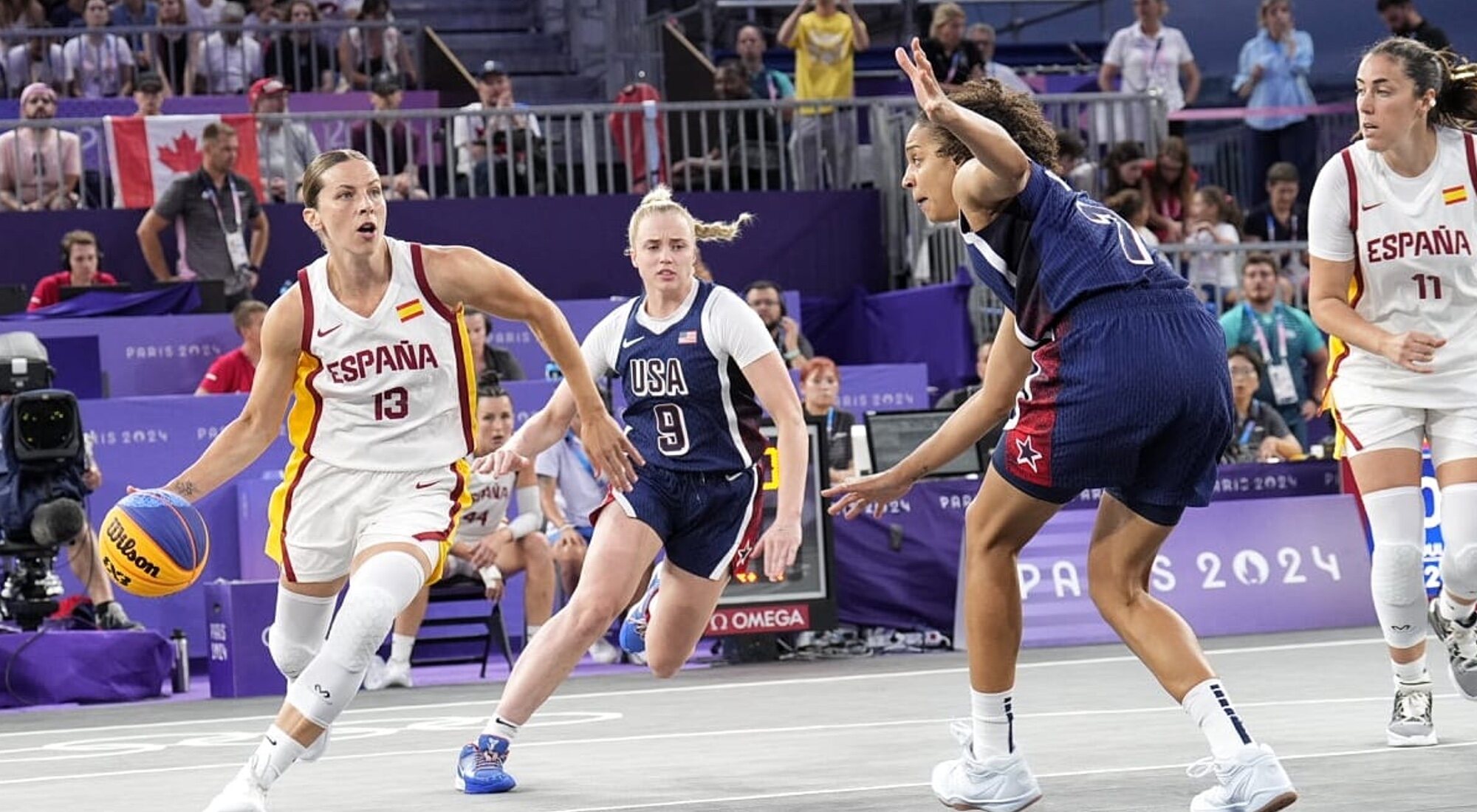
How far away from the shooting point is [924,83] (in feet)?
16.2

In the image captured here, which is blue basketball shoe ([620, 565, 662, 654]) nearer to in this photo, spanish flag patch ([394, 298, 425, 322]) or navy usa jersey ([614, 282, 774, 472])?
navy usa jersey ([614, 282, 774, 472])

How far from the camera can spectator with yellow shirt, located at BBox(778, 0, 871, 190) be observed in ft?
57.5

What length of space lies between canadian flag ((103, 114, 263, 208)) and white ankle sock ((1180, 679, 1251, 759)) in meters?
11.3

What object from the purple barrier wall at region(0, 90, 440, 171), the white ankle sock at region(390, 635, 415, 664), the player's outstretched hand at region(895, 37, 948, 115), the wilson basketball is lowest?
the white ankle sock at region(390, 635, 415, 664)

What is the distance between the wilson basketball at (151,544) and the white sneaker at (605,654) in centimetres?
596

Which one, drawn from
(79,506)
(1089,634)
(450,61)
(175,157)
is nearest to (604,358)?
(79,506)

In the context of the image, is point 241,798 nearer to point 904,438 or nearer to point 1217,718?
point 1217,718

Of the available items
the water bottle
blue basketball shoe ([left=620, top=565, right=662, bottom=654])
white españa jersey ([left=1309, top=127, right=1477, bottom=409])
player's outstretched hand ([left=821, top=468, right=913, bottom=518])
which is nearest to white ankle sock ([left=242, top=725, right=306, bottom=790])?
player's outstretched hand ([left=821, top=468, right=913, bottom=518])

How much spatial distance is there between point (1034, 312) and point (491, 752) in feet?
7.82

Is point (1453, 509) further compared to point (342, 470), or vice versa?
point (1453, 509)

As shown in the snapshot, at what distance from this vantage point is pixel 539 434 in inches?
279

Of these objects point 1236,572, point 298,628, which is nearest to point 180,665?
point 298,628

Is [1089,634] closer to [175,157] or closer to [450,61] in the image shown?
[175,157]

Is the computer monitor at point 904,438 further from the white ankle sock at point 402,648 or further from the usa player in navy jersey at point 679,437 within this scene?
the usa player in navy jersey at point 679,437
